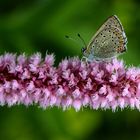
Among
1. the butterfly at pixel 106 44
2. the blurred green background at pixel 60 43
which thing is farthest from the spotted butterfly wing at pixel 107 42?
the blurred green background at pixel 60 43

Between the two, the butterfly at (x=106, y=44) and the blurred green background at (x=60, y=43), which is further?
the blurred green background at (x=60, y=43)

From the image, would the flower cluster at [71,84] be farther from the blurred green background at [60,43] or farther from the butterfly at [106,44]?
the blurred green background at [60,43]

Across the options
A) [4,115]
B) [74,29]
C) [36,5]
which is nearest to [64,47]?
[74,29]

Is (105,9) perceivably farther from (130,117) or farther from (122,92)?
(122,92)

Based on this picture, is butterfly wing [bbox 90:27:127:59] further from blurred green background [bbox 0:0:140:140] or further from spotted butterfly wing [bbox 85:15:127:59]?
blurred green background [bbox 0:0:140:140]

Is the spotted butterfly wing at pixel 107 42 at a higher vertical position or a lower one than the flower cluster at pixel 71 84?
Result: higher

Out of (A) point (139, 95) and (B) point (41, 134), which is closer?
(A) point (139, 95)

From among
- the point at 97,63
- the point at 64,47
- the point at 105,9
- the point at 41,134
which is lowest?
the point at 41,134
